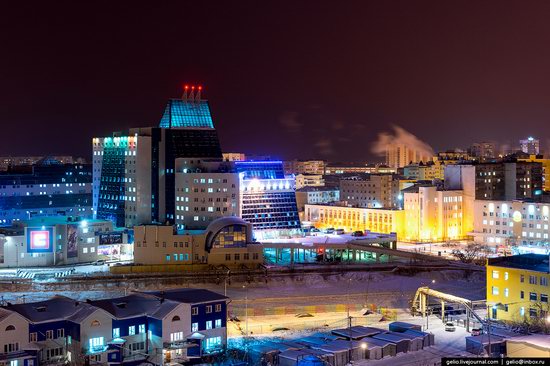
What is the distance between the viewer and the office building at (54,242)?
31203 mm

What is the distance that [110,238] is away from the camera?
33938mm

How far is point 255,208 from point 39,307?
2092 cm

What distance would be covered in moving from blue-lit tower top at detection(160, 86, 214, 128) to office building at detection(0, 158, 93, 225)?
14689 millimetres

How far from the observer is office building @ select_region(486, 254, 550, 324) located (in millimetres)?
21625

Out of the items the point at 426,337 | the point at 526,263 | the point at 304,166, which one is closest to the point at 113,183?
the point at 526,263

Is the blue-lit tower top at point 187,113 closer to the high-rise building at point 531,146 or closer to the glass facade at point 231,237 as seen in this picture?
the glass facade at point 231,237

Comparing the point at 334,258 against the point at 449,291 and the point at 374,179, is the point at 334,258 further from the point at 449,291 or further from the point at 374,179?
the point at 374,179

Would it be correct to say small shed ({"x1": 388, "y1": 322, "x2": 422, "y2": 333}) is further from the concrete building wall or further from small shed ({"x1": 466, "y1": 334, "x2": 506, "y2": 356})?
the concrete building wall

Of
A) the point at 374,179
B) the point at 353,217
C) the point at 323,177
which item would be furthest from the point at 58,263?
the point at 323,177

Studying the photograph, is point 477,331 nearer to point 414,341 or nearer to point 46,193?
point 414,341

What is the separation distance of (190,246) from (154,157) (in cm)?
961

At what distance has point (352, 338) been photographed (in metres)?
19.4

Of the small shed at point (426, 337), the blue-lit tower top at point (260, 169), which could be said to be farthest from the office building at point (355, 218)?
the small shed at point (426, 337)

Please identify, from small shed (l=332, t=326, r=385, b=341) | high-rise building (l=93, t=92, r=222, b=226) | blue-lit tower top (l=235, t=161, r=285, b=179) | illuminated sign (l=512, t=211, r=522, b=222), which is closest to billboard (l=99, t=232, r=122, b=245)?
high-rise building (l=93, t=92, r=222, b=226)
